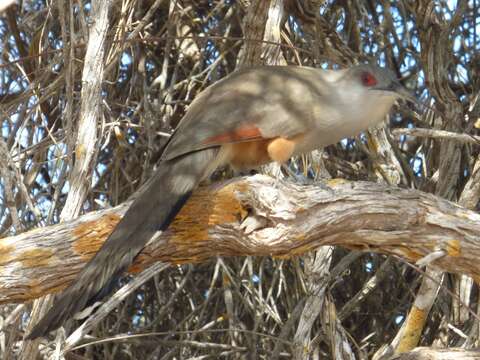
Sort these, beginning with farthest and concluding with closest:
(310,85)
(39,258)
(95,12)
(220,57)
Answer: (220,57), (310,85), (95,12), (39,258)

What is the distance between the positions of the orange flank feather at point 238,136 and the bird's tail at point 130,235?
0.44 ft

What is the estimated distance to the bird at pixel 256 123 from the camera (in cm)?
354

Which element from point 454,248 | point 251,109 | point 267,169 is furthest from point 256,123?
point 454,248

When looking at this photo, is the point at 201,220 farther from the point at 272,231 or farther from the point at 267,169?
the point at 267,169

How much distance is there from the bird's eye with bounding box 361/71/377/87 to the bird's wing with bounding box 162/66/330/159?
0.18 metres

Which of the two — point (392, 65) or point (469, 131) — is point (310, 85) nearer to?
point (469, 131)

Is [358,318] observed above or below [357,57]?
below

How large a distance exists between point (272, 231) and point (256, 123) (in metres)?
0.73

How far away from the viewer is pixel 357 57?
5219mm

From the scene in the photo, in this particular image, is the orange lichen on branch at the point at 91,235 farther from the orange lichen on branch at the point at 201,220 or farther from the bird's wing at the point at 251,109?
the bird's wing at the point at 251,109

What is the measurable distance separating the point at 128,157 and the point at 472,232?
265cm

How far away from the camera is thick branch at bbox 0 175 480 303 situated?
3.39 metres

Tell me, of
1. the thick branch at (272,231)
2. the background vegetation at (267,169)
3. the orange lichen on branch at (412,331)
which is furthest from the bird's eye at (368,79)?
the orange lichen on branch at (412,331)

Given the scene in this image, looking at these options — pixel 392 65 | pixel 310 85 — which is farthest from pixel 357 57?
pixel 310 85
